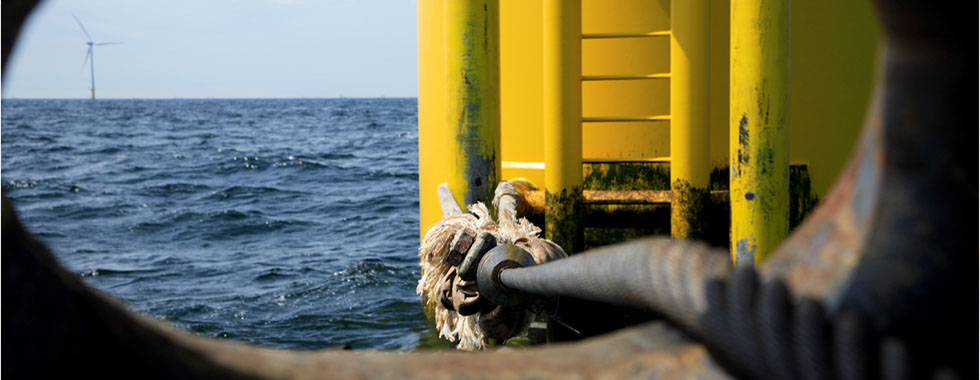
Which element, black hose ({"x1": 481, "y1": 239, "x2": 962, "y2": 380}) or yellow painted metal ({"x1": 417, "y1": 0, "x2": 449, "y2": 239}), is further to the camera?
yellow painted metal ({"x1": 417, "y1": 0, "x2": 449, "y2": 239})

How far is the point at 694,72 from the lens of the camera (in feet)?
12.1

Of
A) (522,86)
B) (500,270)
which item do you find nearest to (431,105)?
(522,86)

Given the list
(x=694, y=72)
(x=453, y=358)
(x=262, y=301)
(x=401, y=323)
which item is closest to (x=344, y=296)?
(x=262, y=301)

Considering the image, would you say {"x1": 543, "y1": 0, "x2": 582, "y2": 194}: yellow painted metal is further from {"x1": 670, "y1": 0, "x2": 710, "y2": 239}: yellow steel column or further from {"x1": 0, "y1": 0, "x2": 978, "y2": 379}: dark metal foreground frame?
{"x1": 0, "y1": 0, "x2": 978, "y2": 379}: dark metal foreground frame

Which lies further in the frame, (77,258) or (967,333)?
(77,258)

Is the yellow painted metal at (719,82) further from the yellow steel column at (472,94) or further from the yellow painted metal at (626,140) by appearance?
the yellow steel column at (472,94)

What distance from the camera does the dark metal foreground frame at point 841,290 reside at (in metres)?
0.67

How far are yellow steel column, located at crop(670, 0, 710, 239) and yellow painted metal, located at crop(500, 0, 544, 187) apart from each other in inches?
27.1

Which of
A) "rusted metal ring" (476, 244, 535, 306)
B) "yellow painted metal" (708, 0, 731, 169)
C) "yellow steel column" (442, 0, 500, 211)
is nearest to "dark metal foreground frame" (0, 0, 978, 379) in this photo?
"rusted metal ring" (476, 244, 535, 306)

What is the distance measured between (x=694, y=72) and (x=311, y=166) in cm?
1892

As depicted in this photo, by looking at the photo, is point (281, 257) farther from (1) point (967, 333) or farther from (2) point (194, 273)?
(1) point (967, 333)

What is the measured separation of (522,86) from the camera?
13.8 ft

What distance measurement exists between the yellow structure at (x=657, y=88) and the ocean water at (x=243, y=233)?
2005mm

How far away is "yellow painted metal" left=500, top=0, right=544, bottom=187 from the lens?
4.16m
